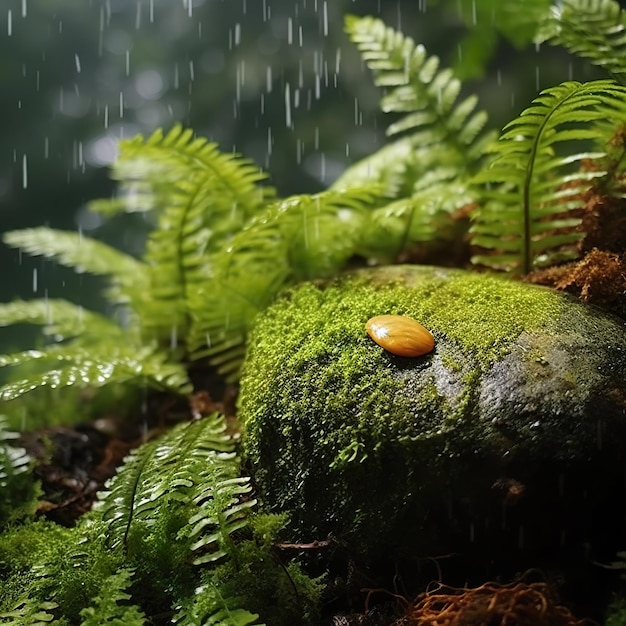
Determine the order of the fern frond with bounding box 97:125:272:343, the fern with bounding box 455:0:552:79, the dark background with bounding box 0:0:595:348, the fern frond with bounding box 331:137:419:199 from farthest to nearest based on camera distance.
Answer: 1. the dark background with bounding box 0:0:595:348
2. the fern frond with bounding box 331:137:419:199
3. the fern with bounding box 455:0:552:79
4. the fern frond with bounding box 97:125:272:343

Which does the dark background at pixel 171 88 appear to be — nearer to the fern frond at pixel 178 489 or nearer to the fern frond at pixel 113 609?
the fern frond at pixel 178 489

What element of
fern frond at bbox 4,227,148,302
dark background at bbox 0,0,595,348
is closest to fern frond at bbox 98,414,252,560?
fern frond at bbox 4,227,148,302

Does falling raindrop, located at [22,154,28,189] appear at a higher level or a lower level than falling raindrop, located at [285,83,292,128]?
lower

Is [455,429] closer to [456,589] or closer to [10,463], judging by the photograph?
[456,589]

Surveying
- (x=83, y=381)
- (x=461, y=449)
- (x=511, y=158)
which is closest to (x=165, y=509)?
(x=83, y=381)

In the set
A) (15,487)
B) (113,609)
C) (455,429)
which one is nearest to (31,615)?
(113,609)

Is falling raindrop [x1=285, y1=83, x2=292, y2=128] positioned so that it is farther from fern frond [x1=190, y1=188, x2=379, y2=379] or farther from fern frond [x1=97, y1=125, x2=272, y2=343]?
fern frond [x1=190, y1=188, x2=379, y2=379]
